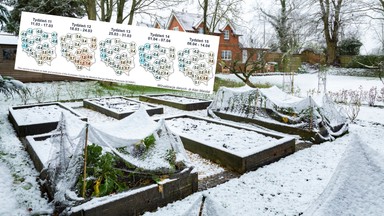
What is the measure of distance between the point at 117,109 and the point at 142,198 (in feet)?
24.9

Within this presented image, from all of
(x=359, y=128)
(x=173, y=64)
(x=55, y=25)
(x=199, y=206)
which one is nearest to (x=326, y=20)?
(x=359, y=128)

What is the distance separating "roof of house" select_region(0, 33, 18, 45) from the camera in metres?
18.3

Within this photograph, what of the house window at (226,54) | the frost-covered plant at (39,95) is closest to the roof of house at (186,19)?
the house window at (226,54)

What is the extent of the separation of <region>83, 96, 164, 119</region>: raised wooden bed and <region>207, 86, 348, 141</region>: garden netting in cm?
249

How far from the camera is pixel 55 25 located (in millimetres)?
10016

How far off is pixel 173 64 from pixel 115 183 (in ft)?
20.6

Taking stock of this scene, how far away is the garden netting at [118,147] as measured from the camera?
393cm

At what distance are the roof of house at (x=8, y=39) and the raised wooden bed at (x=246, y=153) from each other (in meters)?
17.5

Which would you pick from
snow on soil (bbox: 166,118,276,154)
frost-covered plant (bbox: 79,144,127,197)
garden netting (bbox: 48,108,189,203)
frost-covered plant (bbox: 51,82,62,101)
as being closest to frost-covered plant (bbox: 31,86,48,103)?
frost-covered plant (bbox: 51,82,62,101)

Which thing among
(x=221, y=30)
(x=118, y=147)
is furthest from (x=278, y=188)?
(x=221, y=30)

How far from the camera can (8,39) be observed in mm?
19062
